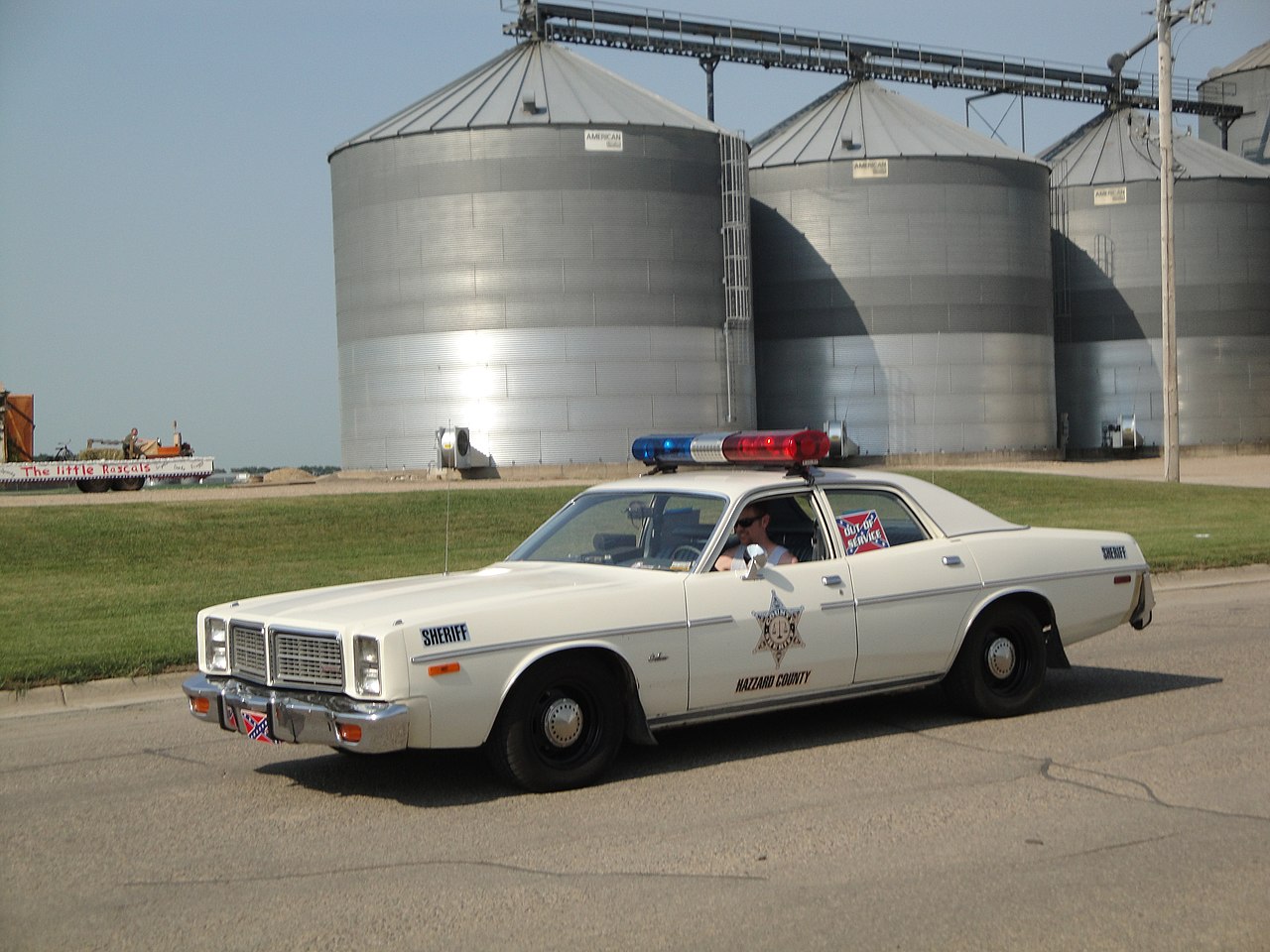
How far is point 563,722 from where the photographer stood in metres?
6.88

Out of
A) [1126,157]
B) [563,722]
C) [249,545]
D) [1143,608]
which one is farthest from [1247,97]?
[563,722]

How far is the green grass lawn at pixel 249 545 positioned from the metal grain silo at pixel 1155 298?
19765 millimetres

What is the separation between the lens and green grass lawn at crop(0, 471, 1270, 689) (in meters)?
12.1

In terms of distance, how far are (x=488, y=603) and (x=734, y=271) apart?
33.8 meters

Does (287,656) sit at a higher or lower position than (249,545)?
higher

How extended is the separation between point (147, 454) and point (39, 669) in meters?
34.6

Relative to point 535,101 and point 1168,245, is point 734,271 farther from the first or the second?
point 1168,245

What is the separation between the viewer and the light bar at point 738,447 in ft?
26.2

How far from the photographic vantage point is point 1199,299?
50188mm

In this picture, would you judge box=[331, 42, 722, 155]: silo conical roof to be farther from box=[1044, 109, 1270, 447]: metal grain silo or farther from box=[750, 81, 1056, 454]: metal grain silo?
box=[1044, 109, 1270, 447]: metal grain silo

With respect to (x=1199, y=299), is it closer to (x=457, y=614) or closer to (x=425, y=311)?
(x=425, y=311)

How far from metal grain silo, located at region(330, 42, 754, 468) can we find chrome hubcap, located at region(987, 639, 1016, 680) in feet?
94.7

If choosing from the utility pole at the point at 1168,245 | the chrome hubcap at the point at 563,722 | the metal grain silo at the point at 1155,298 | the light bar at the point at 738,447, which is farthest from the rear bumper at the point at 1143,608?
the metal grain silo at the point at 1155,298

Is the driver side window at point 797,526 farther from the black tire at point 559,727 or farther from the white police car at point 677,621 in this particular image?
the black tire at point 559,727
